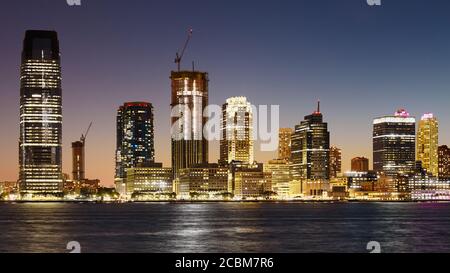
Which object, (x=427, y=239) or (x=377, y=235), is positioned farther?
(x=377, y=235)

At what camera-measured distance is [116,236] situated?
6425cm

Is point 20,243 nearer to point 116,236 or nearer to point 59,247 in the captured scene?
point 59,247

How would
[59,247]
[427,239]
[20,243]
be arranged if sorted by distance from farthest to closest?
[427,239] → [20,243] → [59,247]
